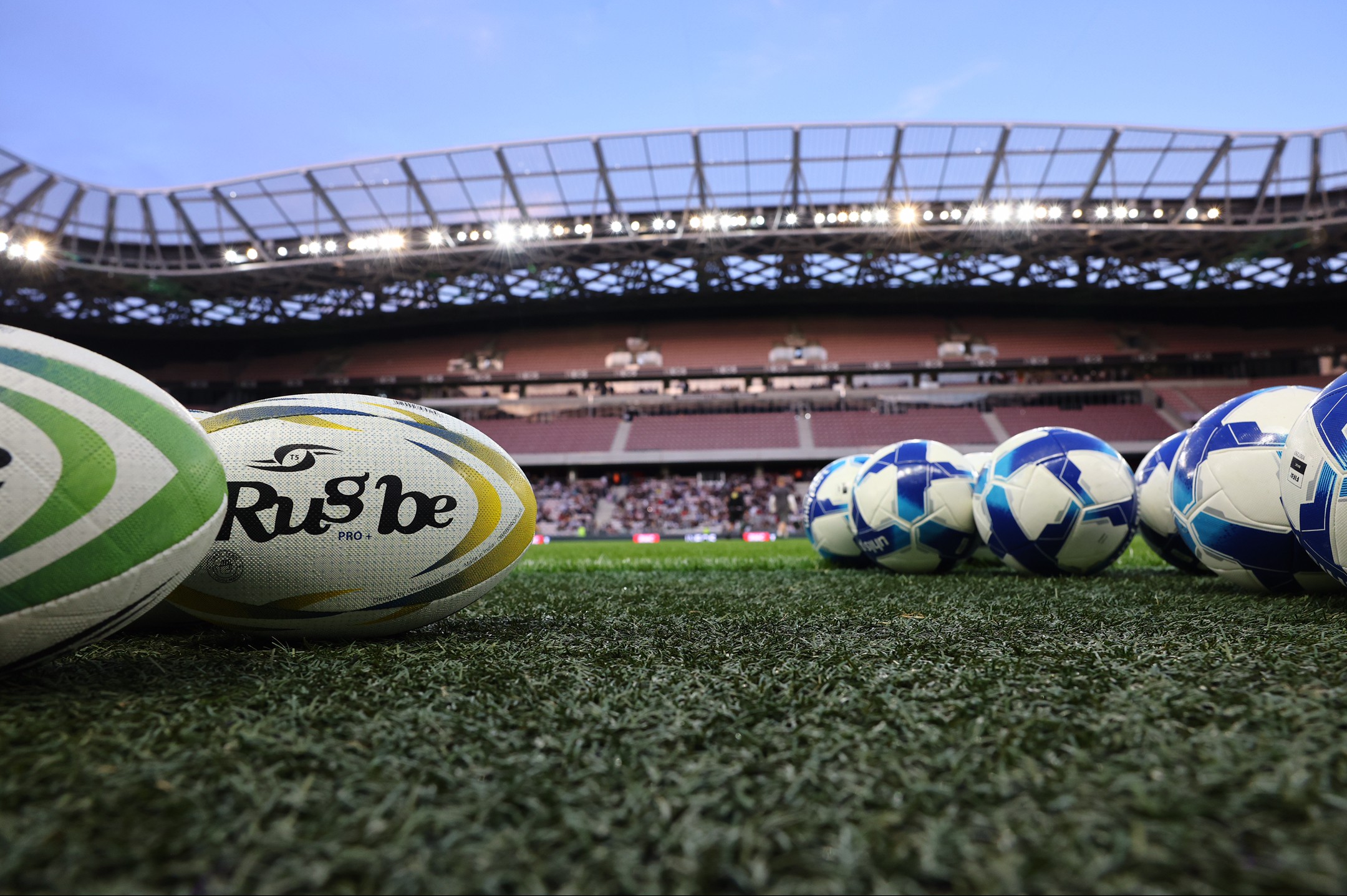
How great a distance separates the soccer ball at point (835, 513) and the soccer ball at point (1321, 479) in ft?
14.0

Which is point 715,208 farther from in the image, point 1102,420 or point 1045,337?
point 1102,420

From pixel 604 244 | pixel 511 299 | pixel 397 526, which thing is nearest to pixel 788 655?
pixel 397 526

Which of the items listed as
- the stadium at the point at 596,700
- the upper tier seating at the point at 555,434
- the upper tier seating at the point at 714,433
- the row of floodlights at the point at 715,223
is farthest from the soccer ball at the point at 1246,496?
the upper tier seating at the point at 555,434

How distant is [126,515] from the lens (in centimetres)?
217

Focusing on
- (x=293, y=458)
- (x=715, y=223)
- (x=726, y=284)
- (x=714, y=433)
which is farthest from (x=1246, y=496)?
(x=726, y=284)

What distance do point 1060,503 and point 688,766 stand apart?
495 centimetres

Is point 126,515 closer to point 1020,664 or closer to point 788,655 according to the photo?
point 788,655

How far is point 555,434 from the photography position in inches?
1453

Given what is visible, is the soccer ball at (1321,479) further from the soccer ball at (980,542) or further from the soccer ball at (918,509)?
the soccer ball at (918,509)

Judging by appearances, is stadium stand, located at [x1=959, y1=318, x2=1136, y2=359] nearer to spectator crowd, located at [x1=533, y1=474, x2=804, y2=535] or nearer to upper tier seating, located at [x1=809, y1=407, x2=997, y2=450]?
upper tier seating, located at [x1=809, y1=407, x2=997, y2=450]

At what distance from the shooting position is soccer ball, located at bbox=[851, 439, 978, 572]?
20.9 feet

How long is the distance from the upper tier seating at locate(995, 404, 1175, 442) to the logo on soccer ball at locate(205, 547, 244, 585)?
3480 cm

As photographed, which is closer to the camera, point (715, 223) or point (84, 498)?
point (84, 498)

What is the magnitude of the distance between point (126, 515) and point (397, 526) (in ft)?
3.14
